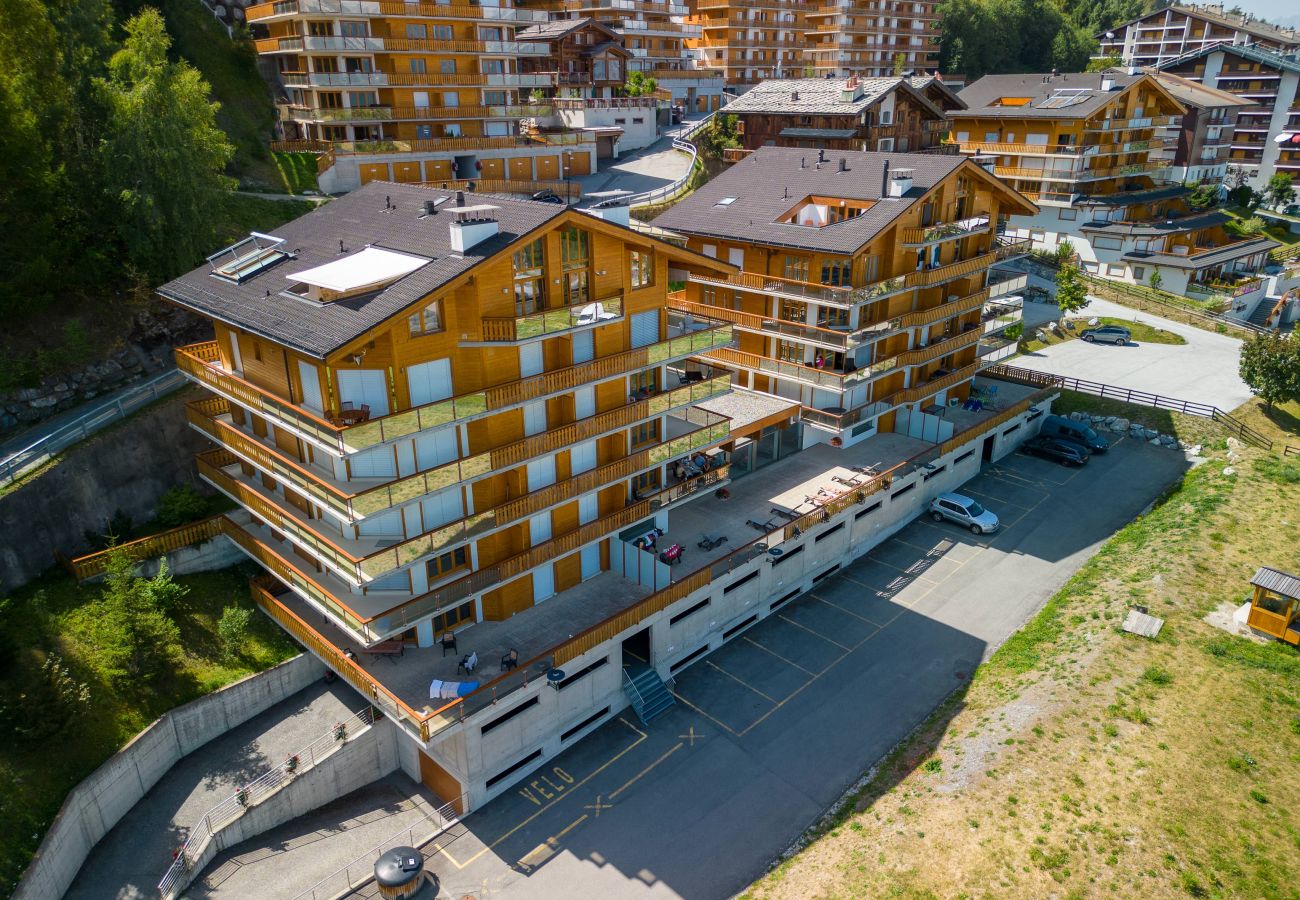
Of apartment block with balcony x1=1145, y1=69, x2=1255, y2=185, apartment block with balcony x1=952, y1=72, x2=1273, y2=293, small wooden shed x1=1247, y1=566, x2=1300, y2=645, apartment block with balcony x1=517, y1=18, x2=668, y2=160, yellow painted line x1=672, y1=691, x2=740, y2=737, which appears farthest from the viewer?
apartment block with balcony x1=1145, y1=69, x2=1255, y2=185

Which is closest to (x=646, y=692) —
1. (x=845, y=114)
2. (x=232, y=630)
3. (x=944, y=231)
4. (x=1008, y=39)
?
(x=232, y=630)

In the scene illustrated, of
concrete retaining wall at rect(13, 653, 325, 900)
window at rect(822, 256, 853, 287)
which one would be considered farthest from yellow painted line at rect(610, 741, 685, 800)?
window at rect(822, 256, 853, 287)

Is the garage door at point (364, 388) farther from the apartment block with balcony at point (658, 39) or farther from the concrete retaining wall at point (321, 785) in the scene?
the apartment block with balcony at point (658, 39)

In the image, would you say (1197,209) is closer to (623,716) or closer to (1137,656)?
(1137,656)

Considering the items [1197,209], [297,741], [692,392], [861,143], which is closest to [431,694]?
[297,741]

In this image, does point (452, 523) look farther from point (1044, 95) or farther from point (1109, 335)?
point (1044, 95)

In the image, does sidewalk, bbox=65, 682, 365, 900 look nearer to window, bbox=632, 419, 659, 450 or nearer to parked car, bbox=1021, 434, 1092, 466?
window, bbox=632, 419, 659, 450
